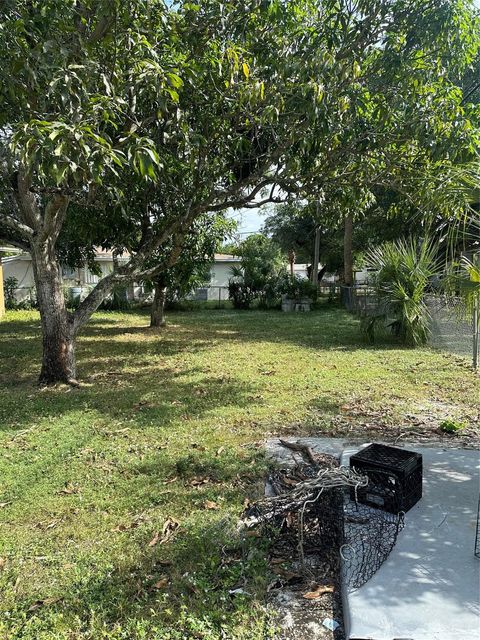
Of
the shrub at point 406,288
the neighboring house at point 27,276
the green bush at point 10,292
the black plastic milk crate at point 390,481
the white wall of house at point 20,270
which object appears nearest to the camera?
the black plastic milk crate at point 390,481

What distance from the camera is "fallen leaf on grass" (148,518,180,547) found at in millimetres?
2891

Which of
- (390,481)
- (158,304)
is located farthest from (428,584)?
(158,304)

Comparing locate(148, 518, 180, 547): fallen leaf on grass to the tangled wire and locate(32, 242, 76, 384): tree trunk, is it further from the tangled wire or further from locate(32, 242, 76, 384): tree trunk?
locate(32, 242, 76, 384): tree trunk

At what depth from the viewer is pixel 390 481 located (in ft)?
9.59

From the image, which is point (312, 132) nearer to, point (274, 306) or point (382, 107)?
point (382, 107)

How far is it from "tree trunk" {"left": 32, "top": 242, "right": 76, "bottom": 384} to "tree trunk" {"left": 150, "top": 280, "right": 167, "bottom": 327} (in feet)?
18.6

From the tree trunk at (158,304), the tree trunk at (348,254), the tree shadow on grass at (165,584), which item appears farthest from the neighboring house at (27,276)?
the tree shadow on grass at (165,584)

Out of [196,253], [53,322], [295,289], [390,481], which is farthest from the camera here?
[295,289]

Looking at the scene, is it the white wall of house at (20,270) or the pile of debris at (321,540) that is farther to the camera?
the white wall of house at (20,270)

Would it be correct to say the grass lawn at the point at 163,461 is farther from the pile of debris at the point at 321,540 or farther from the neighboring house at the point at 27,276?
the neighboring house at the point at 27,276

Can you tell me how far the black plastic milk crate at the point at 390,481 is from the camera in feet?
9.46

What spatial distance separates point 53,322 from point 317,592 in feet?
17.2

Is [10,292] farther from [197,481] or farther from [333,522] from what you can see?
[333,522]

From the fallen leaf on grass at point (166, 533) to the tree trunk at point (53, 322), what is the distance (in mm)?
4114
